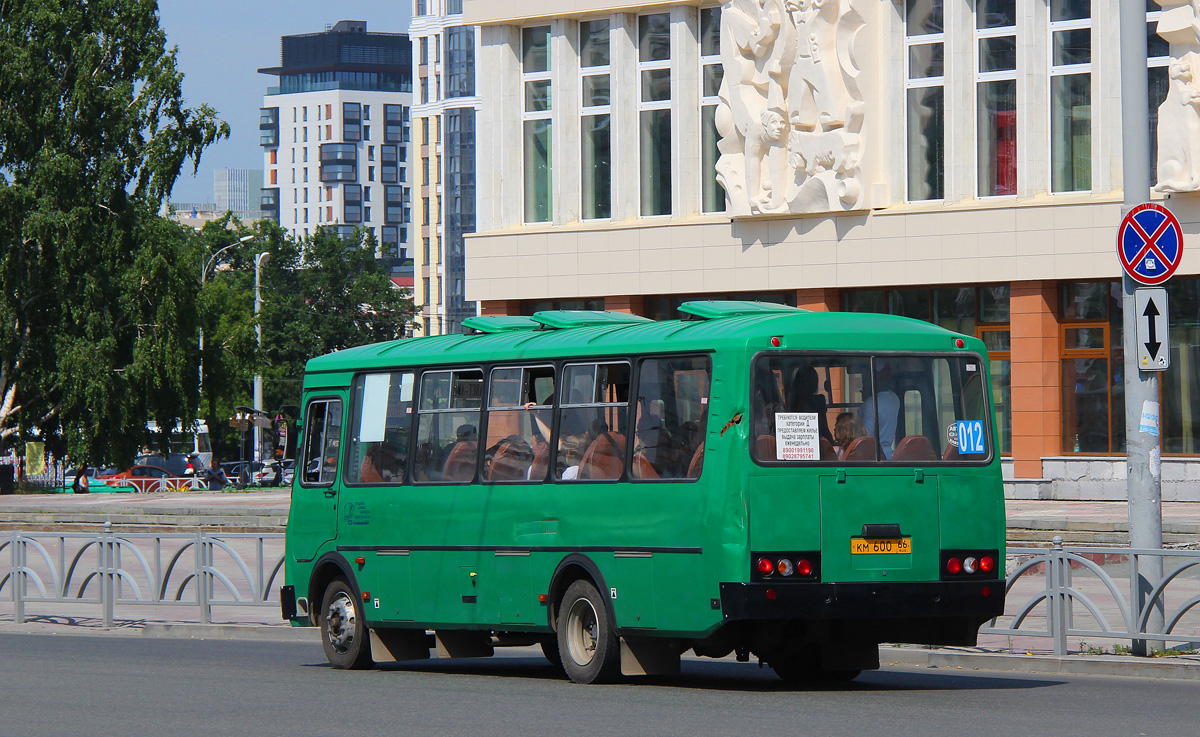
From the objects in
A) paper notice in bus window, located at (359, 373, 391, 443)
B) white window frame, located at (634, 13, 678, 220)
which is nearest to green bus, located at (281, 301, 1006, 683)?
paper notice in bus window, located at (359, 373, 391, 443)

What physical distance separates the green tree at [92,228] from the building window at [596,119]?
1479 cm

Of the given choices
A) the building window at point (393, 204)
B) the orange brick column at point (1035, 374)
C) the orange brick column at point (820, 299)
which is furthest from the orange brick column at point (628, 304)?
the building window at point (393, 204)

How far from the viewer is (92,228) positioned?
5091cm

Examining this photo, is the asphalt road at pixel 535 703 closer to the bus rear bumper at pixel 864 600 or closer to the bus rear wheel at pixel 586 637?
the bus rear wheel at pixel 586 637

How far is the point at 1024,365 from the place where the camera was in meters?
36.5

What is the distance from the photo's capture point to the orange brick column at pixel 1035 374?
36.3 m

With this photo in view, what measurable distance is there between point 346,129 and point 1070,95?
161880 millimetres

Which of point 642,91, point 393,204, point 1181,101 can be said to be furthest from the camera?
point 393,204

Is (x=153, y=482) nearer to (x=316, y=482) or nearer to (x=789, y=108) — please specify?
(x=789, y=108)

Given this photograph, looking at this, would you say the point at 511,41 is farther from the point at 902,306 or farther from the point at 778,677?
the point at 778,677

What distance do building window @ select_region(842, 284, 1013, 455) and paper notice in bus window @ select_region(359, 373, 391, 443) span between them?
23.0m

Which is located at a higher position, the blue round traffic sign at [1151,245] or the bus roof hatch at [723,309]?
the blue round traffic sign at [1151,245]

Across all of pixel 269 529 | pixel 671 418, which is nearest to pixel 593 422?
pixel 671 418

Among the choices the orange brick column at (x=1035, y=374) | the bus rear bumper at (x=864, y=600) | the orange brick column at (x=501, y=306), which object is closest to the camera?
the bus rear bumper at (x=864, y=600)
